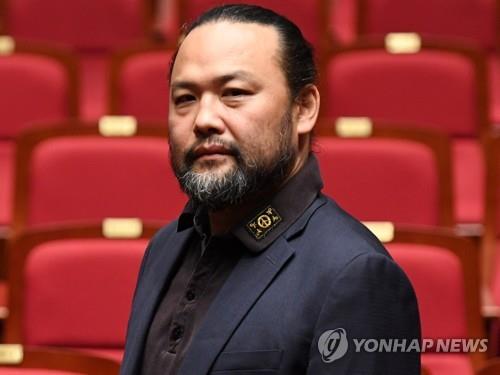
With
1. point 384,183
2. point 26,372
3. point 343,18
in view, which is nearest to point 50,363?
point 26,372

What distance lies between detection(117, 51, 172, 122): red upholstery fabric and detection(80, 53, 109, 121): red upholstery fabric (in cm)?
6

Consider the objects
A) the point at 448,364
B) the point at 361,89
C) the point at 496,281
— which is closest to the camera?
the point at 448,364

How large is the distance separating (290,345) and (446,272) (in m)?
0.22

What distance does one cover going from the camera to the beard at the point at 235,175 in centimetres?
31

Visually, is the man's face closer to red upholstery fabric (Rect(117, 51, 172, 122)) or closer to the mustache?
the mustache

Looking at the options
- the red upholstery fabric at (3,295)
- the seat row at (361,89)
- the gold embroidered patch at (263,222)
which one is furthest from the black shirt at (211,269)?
the seat row at (361,89)

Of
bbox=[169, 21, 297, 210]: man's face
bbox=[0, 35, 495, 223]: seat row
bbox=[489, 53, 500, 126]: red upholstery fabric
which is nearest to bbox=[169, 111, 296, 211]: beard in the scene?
bbox=[169, 21, 297, 210]: man's face

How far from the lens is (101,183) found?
2.01 ft

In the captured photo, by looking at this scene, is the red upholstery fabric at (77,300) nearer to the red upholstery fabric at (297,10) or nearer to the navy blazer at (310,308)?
the navy blazer at (310,308)

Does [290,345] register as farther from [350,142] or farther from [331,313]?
[350,142]

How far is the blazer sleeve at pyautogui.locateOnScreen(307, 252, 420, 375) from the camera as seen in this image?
0.28m

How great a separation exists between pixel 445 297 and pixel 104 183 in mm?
214

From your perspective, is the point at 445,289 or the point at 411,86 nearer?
the point at 445,289

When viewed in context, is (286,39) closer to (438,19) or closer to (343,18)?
(438,19)
